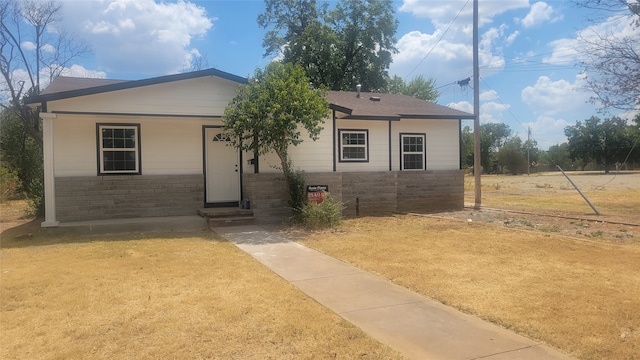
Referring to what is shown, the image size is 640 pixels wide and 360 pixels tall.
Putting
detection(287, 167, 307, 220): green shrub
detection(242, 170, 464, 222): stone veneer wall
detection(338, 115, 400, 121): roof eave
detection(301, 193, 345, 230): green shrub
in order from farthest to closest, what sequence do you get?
detection(338, 115, 400, 121): roof eave
detection(242, 170, 464, 222): stone veneer wall
detection(287, 167, 307, 220): green shrub
detection(301, 193, 345, 230): green shrub

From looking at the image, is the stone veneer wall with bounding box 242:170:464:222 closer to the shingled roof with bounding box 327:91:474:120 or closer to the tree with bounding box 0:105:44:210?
the shingled roof with bounding box 327:91:474:120

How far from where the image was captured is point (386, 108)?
16359mm

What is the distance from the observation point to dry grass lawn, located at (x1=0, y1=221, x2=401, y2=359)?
380 centimetres

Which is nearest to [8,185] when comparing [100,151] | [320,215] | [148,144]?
[100,151]

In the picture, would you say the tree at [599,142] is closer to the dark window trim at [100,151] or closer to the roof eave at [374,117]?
the roof eave at [374,117]

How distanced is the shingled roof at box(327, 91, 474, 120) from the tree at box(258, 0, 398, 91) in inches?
432

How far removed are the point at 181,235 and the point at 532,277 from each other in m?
7.61

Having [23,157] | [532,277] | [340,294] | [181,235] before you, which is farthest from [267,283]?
[23,157]

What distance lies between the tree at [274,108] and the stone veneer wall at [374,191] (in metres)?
1.37

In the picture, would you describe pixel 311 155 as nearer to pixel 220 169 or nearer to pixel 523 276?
pixel 220 169

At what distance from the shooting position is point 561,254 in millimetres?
7699

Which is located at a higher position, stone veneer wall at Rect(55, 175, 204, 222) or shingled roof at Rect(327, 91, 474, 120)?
shingled roof at Rect(327, 91, 474, 120)

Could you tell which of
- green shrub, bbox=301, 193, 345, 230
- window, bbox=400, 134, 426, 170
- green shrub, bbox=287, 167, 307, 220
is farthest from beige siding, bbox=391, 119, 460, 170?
green shrub, bbox=301, 193, 345, 230

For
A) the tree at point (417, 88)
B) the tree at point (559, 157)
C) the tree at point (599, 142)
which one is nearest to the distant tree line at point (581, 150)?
the tree at point (599, 142)
